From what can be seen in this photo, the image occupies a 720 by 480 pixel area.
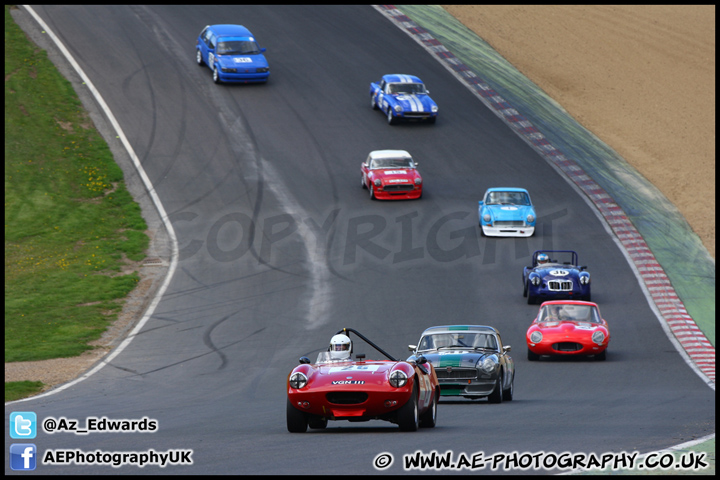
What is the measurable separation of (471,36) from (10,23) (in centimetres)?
2303

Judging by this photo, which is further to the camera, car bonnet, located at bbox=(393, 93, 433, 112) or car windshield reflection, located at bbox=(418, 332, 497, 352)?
Answer: car bonnet, located at bbox=(393, 93, 433, 112)

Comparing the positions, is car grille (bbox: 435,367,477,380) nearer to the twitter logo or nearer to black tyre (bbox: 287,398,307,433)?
black tyre (bbox: 287,398,307,433)

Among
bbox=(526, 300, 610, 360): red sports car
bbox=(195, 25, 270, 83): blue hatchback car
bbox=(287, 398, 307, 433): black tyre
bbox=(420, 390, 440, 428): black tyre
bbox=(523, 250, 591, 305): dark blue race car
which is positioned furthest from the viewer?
bbox=(195, 25, 270, 83): blue hatchback car

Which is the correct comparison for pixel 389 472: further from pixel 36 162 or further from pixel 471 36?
pixel 471 36

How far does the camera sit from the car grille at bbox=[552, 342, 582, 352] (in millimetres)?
21969

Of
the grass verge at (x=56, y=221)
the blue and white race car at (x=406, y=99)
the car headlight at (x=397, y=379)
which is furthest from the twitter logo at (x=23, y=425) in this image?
the blue and white race car at (x=406, y=99)

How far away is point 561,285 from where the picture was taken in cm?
2686

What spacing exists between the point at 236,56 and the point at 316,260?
16.9m

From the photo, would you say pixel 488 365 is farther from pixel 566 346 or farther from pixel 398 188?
pixel 398 188

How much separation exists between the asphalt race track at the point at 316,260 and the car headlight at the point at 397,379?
62cm

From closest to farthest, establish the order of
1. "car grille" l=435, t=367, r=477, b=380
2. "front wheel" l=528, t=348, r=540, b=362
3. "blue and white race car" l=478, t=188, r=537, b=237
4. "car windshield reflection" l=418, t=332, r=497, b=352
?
"car grille" l=435, t=367, r=477, b=380 → "car windshield reflection" l=418, t=332, r=497, b=352 → "front wheel" l=528, t=348, r=540, b=362 → "blue and white race car" l=478, t=188, r=537, b=237

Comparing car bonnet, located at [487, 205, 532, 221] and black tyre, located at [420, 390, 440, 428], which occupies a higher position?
car bonnet, located at [487, 205, 532, 221]

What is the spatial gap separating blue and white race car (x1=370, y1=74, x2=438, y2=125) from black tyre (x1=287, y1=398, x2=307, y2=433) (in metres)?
30.9

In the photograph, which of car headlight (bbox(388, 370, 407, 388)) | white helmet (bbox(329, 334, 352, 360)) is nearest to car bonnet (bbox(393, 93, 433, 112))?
white helmet (bbox(329, 334, 352, 360))
